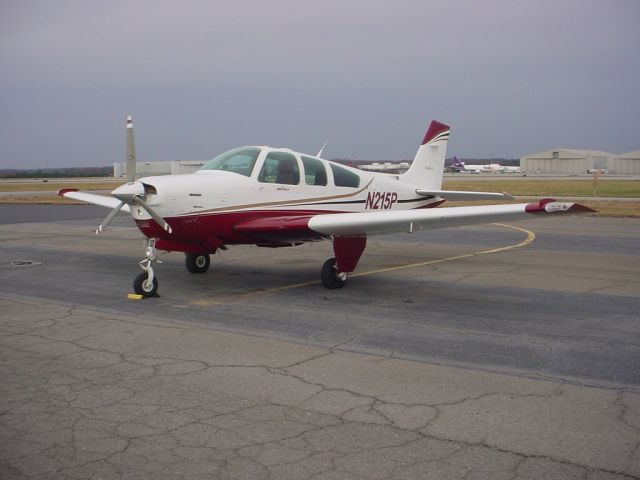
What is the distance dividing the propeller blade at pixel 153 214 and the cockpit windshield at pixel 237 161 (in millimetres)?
1589

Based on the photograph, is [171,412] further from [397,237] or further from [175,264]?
[397,237]

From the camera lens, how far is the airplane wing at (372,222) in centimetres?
985

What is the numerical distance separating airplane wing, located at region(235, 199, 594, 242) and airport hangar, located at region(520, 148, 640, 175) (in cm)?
12391

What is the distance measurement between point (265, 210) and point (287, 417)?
20.4 ft

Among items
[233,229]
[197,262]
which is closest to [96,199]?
[197,262]

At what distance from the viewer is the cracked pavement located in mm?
4359

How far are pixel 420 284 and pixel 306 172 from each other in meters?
2.76

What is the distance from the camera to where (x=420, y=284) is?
1142 cm

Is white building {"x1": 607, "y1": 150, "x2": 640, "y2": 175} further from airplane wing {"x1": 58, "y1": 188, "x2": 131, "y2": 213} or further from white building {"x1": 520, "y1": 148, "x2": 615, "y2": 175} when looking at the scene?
airplane wing {"x1": 58, "y1": 188, "x2": 131, "y2": 213}

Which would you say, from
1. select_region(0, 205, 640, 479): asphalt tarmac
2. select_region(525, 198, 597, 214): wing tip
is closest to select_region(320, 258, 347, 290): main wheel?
select_region(0, 205, 640, 479): asphalt tarmac

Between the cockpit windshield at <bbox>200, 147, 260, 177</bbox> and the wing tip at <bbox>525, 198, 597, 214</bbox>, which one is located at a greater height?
the cockpit windshield at <bbox>200, 147, 260, 177</bbox>

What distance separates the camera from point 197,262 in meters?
12.6

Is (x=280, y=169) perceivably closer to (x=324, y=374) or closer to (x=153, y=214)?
(x=153, y=214)

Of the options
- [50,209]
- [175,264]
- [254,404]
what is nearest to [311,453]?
[254,404]
